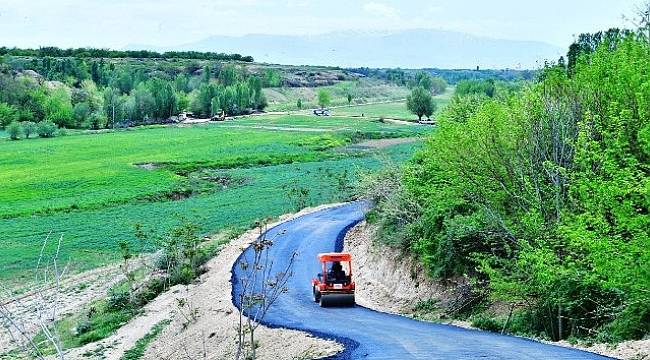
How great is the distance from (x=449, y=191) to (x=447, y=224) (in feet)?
6.39

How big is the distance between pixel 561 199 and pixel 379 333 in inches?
303

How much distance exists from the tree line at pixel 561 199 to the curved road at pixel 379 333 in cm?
252

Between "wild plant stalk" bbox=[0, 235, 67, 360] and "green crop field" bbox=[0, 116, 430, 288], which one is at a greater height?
"wild plant stalk" bbox=[0, 235, 67, 360]

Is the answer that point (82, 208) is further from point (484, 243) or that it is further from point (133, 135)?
point (133, 135)

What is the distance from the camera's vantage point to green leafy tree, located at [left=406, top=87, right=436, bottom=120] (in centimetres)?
17375

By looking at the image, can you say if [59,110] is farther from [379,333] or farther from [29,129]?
[379,333]

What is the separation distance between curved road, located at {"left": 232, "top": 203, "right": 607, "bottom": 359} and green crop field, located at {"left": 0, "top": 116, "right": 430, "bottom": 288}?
Result: 17495mm

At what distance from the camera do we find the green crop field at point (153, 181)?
61.2m

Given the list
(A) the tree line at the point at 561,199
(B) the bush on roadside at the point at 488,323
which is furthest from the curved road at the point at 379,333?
(A) the tree line at the point at 561,199

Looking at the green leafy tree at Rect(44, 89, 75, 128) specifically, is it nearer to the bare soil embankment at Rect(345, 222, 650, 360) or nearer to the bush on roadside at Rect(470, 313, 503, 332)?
the bare soil embankment at Rect(345, 222, 650, 360)

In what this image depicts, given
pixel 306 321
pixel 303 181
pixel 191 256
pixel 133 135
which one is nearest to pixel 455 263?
pixel 306 321

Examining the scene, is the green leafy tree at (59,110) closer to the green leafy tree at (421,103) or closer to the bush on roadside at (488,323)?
the green leafy tree at (421,103)

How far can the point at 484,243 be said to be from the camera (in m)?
33.0

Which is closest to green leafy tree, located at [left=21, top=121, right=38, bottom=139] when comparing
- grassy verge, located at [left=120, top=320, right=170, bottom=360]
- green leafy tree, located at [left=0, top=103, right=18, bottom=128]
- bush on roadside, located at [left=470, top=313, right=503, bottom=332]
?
green leafy tree, located at [left=0, top=103, right=18, bottom=128]
